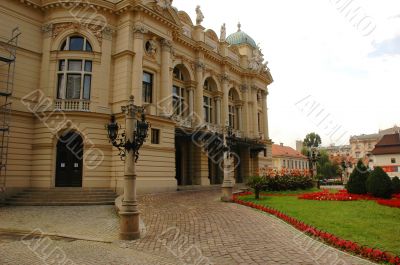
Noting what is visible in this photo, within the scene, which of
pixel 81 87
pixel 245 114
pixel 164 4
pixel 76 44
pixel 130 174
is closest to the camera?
pixel 130 174

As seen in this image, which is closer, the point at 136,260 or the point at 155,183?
the point at 136,260

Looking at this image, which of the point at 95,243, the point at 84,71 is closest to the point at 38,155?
the point at 84,71

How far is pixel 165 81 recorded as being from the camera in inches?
1013

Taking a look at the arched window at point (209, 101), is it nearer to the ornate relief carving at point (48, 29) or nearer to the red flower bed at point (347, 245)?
the ornate relief carving at point (48, 29)

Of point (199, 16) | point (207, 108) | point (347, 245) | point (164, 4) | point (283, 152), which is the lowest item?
point (347, 245)

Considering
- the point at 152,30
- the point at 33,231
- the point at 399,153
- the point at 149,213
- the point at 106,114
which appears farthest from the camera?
the point at 399,153

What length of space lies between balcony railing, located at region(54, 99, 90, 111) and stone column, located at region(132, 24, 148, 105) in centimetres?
346

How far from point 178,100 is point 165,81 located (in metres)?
5.30

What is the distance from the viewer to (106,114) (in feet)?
73.9

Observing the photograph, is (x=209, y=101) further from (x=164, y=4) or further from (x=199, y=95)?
(x=164, y=4)

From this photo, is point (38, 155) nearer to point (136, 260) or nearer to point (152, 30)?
point (152, 30)

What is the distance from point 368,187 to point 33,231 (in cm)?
1918

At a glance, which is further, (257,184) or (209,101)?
(209,101)

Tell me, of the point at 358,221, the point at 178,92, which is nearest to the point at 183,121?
→ the point at 178,92
